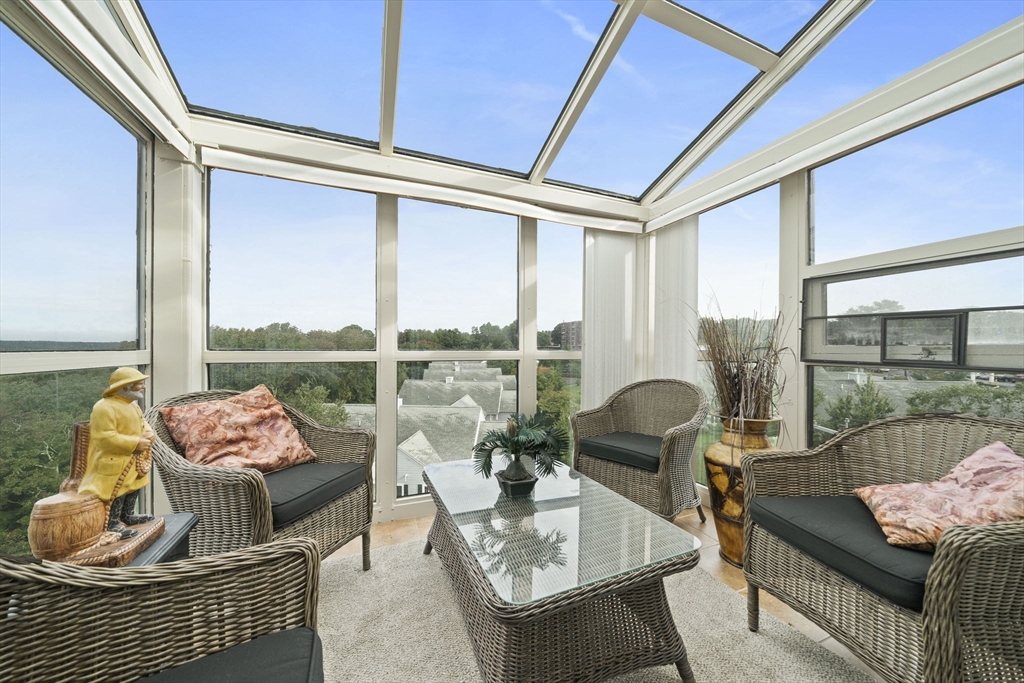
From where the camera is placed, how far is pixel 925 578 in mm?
1144

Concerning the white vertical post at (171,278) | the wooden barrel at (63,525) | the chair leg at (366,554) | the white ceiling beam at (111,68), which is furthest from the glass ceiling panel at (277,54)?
the chair leg at (366,554)

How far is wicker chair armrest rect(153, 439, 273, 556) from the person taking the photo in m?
1.61

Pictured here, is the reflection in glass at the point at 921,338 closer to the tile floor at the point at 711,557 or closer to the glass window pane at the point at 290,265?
the tile floor at the point at 711,557

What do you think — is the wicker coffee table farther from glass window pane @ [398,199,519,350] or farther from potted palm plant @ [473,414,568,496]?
glass window pane @ [398,199,519,350]

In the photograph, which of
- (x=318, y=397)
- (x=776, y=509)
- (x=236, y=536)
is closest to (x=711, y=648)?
(x=776, y=509)

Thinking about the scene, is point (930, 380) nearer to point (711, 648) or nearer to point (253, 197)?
point (711, 648)

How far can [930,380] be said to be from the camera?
191 centimetres

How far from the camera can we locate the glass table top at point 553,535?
4.01ft

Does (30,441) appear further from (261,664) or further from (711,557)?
(711,557)

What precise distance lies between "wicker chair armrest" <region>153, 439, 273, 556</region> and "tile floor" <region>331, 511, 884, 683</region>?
0.76 metres

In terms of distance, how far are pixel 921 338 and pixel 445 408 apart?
2619mm

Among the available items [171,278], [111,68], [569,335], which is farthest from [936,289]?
[171,278]

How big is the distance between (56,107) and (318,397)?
1.71 m

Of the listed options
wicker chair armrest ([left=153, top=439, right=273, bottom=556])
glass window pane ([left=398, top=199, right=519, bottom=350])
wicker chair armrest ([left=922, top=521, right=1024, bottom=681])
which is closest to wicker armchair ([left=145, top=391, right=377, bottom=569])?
wicker chair armrest ([left=153, top=439, right=273, bottom=556])
